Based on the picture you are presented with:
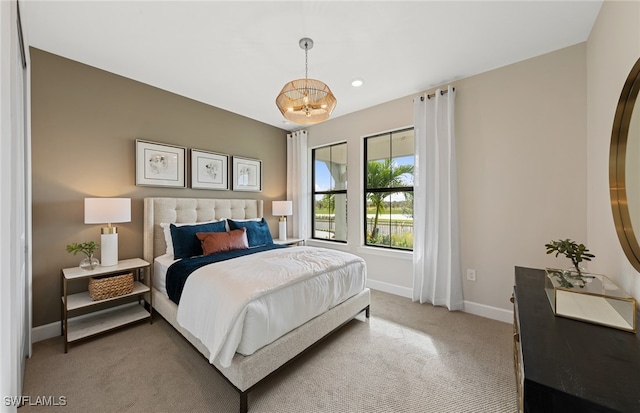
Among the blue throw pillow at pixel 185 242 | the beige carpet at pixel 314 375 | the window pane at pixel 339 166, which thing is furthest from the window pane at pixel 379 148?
the blue throw pillow at pixel 185 242

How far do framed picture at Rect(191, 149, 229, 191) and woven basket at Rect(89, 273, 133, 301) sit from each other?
55.8 inches

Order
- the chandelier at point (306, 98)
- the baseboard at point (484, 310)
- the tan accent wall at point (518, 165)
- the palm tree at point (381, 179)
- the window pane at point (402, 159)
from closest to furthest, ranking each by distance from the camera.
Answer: the chandelier at point (306, 98) → the tan accent wall at point (518, 165) → the baseboard at point (484, 310) → the window pane at point (402, 159) → the palm tree at point (381, 179)

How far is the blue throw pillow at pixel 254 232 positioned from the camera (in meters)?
3.31

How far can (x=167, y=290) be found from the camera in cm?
240

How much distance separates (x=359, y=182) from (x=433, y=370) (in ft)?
8.50

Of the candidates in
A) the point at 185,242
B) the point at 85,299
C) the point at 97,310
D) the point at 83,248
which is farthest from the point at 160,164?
the point at 97,310

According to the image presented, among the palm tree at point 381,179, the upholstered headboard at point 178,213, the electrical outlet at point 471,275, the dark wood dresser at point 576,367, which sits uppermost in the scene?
the palm tree at point 381,179

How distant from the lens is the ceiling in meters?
1.86

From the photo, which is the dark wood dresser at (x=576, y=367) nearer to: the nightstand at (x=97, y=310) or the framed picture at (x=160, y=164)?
the nightstand at (x=97, y=310)

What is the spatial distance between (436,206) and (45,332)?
423cm

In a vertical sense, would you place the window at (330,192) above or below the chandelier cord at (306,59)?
below

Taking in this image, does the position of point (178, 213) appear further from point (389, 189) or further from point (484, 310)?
point (484, 310)

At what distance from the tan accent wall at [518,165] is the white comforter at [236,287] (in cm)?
153

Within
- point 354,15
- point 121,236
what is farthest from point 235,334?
point 354,15
